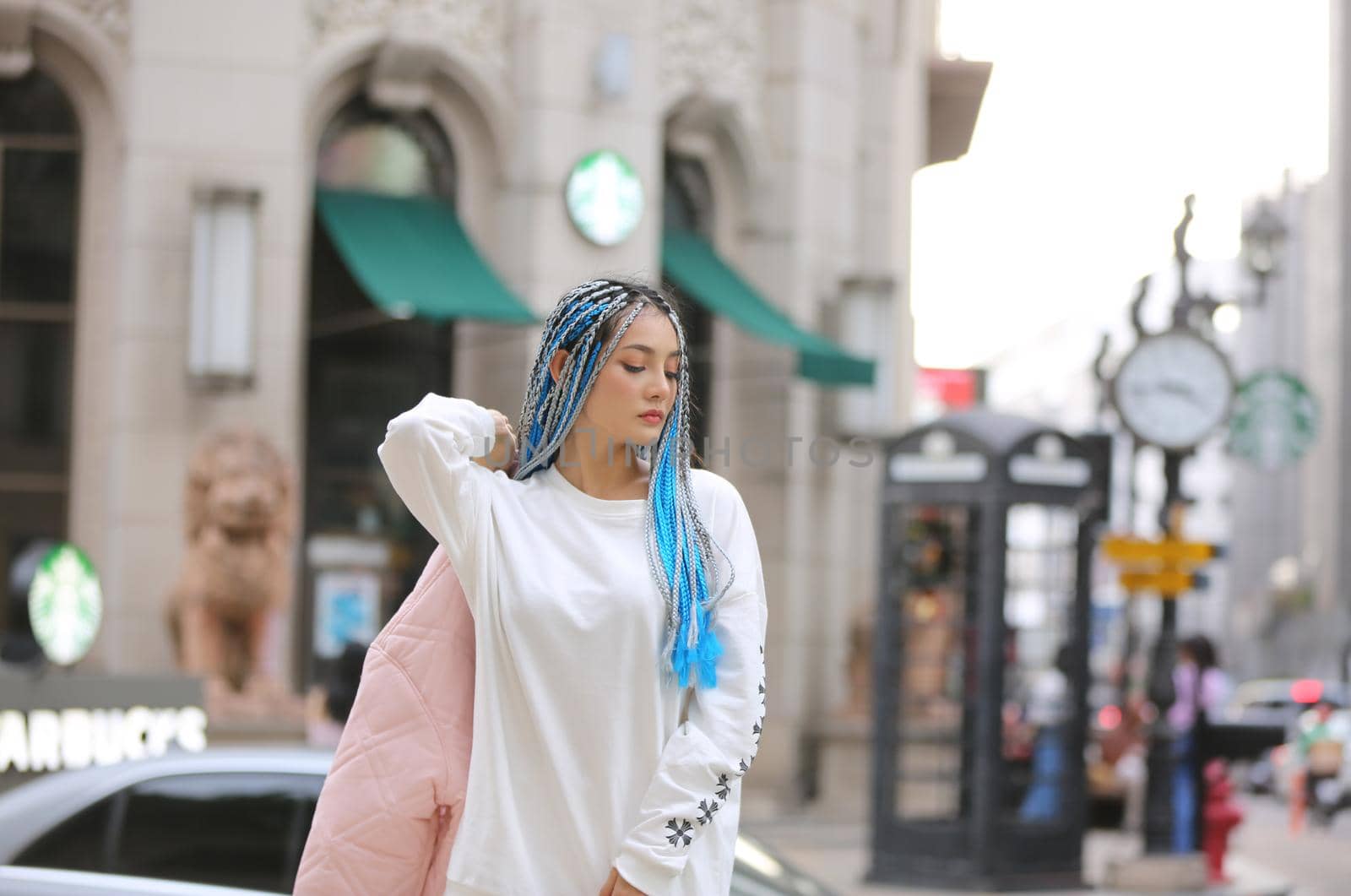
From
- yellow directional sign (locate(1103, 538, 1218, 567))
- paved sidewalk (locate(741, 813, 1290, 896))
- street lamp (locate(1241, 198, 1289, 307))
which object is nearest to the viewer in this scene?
paved sidewalk (locate(741, 813, 1290, 896))

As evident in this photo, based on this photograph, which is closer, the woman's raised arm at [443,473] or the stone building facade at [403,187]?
the woman's raised arm at [443,473]

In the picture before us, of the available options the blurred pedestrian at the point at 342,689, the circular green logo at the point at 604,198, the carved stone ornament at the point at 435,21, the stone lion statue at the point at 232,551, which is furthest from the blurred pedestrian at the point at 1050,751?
the carved stone ornament at the point at 435,21

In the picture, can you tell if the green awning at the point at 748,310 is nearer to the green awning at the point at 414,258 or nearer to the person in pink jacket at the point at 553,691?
the green awning at the point at 414,258

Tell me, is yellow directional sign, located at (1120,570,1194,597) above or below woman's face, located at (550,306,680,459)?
below

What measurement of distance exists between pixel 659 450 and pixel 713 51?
53.2 feet

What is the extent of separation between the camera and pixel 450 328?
18250 millimetres

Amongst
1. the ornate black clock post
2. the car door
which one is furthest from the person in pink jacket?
the ornate black clock post

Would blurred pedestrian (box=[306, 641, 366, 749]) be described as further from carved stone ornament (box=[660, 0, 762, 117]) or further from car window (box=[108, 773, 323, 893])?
carved stone ornament (box=[660, 0, 762, 117])

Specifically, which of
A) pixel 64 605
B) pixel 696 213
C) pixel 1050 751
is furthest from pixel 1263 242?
pixel 64 605

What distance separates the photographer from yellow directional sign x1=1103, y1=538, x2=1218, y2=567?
14555 millimetres

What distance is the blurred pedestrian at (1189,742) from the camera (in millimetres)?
14859

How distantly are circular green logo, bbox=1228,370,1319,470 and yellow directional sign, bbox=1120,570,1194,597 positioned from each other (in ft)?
22.0

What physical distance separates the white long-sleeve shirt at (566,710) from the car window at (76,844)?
106 inches

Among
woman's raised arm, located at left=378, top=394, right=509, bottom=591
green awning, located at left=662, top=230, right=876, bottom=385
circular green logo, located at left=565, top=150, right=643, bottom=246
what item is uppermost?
circular green logo, located at left=565, top=150, right=643, bottom=246
